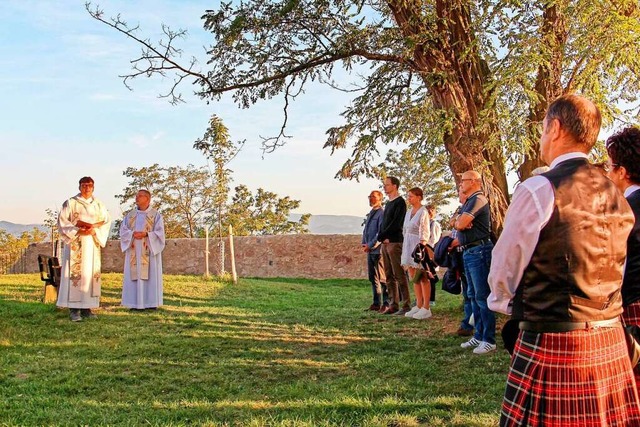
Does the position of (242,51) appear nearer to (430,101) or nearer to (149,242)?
(430,101)

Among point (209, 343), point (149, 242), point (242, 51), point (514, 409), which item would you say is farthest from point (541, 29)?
point (149, 242)

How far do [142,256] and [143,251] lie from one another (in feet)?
0.31

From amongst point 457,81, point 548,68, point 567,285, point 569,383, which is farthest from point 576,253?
point 457,81

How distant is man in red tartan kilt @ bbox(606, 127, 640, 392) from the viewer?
9.33 feet

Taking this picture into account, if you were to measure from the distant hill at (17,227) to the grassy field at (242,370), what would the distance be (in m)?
18.3

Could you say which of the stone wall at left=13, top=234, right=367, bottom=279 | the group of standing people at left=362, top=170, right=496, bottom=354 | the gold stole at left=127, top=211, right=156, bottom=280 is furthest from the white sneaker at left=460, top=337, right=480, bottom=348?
the stone wall at left=13, top=234, right=367, bottom=279

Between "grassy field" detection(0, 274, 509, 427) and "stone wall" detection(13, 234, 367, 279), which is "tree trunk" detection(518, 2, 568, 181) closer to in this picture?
"grassy field" detection(0, 274, 509, 427)

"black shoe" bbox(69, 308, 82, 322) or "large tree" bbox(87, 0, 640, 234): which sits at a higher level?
"large tree" bbox(87, 0, 640, 234)

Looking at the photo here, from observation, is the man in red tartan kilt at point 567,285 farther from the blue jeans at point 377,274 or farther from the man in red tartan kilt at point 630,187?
the blue jeans at point 377,274

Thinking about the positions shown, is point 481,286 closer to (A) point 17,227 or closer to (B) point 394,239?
(B) point 394,239

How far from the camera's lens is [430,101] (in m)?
8.06

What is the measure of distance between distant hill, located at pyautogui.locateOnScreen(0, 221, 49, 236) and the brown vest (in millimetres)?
27246

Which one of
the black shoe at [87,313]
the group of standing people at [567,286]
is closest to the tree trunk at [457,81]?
the group of standing people at [567,286]

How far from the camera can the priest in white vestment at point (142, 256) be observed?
10.1 meters
